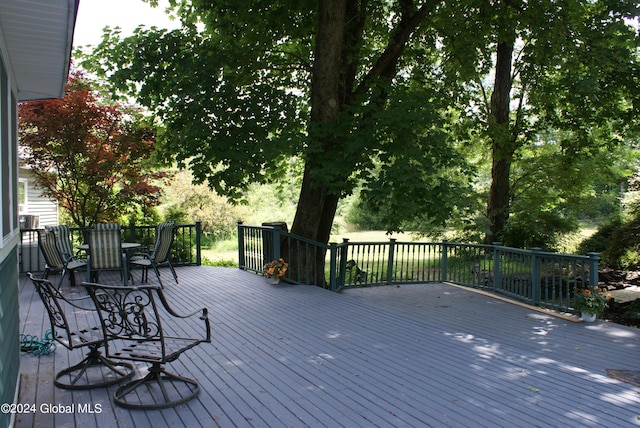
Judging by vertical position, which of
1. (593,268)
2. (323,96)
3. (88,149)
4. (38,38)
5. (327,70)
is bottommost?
(593,268)

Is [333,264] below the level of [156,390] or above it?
above

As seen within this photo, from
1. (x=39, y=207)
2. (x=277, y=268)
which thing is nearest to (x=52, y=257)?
(x=277, y=268)

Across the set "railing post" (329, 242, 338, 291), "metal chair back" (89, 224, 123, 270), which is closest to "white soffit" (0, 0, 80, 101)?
"metal chair back" (89, 224, 123, 270)

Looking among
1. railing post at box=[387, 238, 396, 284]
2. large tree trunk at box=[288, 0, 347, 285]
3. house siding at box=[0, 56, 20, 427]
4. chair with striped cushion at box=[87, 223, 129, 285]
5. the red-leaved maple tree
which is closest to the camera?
house siding at box=[0, 56, 20, 427]

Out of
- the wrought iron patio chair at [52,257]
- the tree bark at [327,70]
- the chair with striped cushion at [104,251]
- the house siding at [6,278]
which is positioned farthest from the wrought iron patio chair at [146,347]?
the tree bark at [327,70]

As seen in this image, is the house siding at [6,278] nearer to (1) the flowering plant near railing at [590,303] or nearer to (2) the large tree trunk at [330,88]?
(2) the large tree trunk at [330,88]

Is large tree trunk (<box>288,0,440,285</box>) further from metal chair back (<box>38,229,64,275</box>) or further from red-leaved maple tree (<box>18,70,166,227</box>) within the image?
metal chair back (<box>38,229,64,275</box>)

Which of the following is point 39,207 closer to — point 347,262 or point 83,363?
point 347,262

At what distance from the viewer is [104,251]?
7555 millimetres

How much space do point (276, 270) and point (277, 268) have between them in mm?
39

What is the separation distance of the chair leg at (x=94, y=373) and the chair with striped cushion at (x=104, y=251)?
3.65 meters

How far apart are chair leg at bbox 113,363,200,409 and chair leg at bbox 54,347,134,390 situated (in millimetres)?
307

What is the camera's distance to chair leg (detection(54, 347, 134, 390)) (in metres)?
3.78

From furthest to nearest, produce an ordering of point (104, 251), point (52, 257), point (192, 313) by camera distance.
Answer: point (52, 257)
point (104, 251)
point (192, 313)
